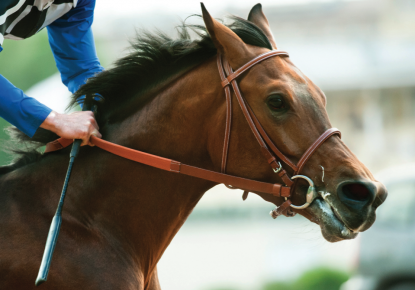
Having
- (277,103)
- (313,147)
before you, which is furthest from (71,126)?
(313,147)

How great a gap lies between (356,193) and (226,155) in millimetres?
660

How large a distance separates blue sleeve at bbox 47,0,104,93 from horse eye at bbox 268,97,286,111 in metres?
1.20

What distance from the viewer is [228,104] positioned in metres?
2.38

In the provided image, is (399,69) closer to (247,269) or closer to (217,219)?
(217,219)

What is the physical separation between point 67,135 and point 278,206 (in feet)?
3.74

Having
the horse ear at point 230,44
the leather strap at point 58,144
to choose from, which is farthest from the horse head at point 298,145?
the leather strap at point 58,144

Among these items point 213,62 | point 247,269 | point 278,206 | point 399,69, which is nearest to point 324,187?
point 278,206

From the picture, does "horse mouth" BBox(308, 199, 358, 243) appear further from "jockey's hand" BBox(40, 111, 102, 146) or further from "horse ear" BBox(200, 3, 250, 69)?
"jockey's hand" BBox(40, 111, 102, 146)

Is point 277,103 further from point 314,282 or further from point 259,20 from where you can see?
point 314,282

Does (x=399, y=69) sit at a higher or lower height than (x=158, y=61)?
lower

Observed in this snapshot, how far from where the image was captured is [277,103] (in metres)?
2.31

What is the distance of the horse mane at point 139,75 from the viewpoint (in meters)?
2.57

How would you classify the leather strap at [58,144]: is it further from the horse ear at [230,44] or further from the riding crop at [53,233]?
the horse ear at [230,44]

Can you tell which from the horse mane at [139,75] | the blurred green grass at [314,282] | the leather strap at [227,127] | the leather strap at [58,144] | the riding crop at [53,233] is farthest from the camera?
the blurred green grass at [314,282]
